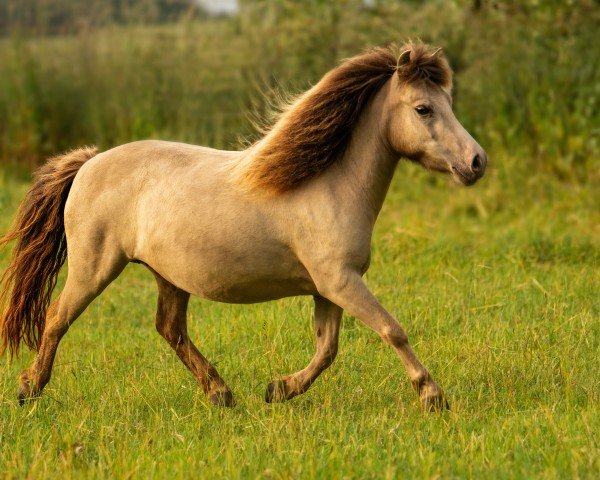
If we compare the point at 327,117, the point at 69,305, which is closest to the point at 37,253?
the point at 69,305

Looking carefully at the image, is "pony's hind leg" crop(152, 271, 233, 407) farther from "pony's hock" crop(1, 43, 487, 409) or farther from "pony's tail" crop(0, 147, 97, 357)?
"pony's tail" crop(0, 147, 97, 357)

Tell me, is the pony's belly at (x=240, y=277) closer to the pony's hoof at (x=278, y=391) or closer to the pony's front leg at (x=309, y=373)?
the pony's front leg at (x=309, y=373)

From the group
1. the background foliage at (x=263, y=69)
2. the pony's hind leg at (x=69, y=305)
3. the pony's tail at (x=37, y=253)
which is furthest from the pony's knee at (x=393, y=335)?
the background foliage at (x=263, y=69)

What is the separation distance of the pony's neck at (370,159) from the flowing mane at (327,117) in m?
0.04

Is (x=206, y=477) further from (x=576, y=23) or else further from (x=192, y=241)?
(x=576, y=23)

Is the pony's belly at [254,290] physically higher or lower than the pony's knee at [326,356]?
higher

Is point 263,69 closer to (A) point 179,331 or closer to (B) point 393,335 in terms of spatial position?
(A) point 179,331

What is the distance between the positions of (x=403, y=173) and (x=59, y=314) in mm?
7511

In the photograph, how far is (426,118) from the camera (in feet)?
15.5

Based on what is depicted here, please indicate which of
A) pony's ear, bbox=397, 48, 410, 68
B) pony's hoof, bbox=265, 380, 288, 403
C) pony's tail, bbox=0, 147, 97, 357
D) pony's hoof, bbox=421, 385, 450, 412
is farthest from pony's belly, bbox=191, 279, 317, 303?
pony's ear, bbox=397, 48, 410, 68

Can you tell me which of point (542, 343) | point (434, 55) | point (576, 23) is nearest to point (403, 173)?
point (576, 23)

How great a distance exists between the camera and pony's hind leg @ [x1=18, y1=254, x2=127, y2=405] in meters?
5.20

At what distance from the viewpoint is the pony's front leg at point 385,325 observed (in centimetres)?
463

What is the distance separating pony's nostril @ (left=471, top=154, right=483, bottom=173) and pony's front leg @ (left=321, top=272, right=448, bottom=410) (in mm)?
708
